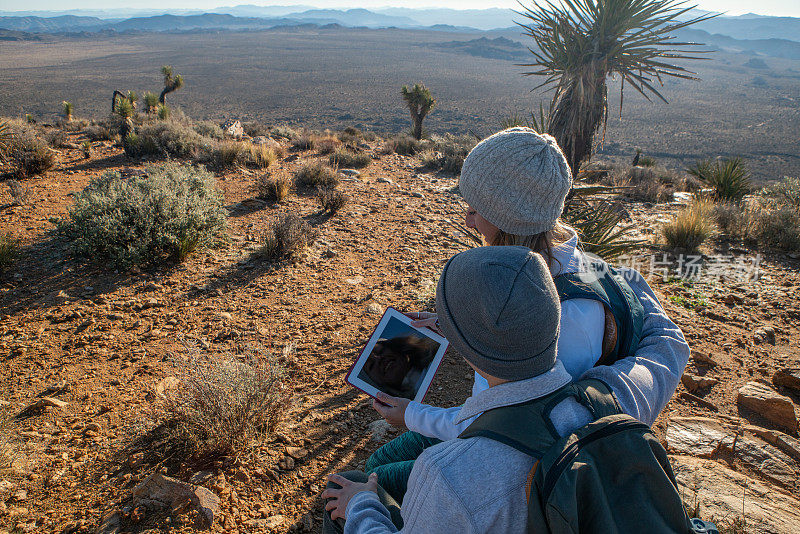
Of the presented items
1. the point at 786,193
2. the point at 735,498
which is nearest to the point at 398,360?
the point at 735,498

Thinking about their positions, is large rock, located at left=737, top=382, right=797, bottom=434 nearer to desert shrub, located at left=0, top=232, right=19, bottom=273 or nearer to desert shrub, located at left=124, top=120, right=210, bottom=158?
desert shrub, located at left=0, top=232, right=19, bottom=273

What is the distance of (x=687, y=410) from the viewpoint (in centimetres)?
315

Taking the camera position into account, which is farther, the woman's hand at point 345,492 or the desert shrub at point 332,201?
the desert shrub at point 332,201

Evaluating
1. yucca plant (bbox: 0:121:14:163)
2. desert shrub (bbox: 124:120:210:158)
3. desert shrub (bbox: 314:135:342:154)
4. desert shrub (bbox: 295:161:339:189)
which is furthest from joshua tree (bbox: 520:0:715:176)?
yucca plant (bbox: 0:121:14:163)

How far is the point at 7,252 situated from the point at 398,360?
4.27 m

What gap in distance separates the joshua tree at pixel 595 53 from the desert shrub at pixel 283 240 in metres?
3.13

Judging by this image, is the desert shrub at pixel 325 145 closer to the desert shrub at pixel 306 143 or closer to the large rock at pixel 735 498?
the desert shrub at pixel 306 143

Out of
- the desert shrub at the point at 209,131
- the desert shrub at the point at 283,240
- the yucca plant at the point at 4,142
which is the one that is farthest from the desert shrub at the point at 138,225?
the desert shrub at the point at 209,131

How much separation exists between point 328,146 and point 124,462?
29.0 ft

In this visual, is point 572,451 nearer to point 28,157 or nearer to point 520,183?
point 520,183

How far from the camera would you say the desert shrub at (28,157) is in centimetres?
651

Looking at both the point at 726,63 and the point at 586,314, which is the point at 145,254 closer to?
the point at 586,314

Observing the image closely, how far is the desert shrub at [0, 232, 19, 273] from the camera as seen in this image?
159 inches

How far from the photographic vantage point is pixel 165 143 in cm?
851
